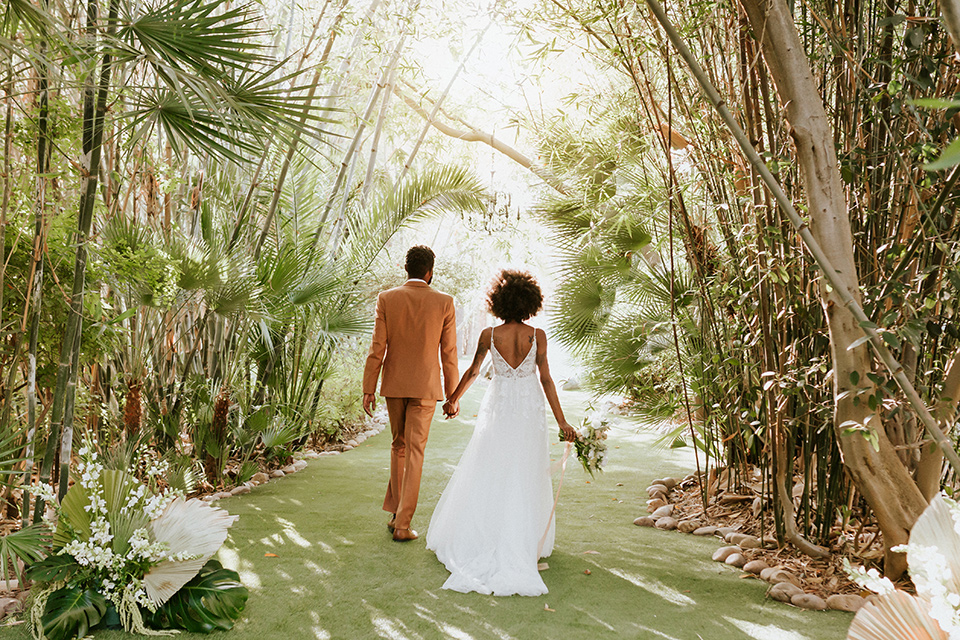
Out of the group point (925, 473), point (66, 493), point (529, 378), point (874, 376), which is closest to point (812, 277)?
point (874, 376)

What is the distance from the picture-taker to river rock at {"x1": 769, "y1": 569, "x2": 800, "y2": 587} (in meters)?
2.84

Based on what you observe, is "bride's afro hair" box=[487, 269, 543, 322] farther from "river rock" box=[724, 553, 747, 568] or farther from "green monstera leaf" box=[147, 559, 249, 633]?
"green monstera leaf" box=[147, 559, 249, 633]

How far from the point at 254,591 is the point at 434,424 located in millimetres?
5367

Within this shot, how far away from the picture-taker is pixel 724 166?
Answer: 3.16 meters

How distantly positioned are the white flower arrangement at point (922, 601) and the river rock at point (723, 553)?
187cm

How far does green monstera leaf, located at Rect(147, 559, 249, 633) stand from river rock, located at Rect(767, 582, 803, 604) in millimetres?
2110

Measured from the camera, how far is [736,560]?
318cm

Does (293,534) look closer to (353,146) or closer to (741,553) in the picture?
(741,553)

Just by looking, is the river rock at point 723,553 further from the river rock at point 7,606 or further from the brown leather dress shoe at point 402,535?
the river rock at point 7,606

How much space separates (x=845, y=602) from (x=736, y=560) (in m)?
0.59

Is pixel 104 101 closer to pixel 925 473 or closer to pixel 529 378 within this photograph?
pixel 529 378

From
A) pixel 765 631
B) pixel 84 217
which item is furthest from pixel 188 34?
pixel 765 631

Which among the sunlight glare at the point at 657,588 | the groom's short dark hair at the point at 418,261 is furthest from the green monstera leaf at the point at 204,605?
the groom's short dark hair at the point at 418,261

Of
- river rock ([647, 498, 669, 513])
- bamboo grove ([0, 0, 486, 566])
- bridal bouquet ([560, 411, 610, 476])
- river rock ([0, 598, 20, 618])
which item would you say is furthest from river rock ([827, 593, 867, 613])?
river rock ([0, 598, 20, 618])
